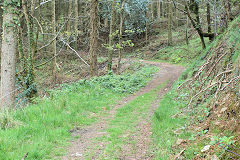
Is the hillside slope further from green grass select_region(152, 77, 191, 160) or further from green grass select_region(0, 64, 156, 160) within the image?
green grass select_region(0, 64, 156, 160)

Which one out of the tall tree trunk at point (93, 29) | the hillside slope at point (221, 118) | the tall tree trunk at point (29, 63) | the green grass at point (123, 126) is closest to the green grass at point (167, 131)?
the hillside slope at point (221, 118)

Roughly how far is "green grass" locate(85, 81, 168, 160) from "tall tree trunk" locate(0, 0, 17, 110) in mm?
3926

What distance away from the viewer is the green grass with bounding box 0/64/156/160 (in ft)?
13.5

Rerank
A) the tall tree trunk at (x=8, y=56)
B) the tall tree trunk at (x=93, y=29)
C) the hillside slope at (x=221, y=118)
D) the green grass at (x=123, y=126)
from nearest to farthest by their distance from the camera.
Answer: the hillside slope at (x=221, y=118) → the green grass at (x=123, y=126) → the tall tree trunk at (x=8, y=56) → the tall tree trunk at (x=93, y=29)

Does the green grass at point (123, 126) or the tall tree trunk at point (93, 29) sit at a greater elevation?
the tall tree trunk at point (93, 29)

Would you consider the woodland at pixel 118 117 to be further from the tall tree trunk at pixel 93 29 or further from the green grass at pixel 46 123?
the tall tree trunk at pixel 93 29

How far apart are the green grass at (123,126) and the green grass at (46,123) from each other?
820 millimetres

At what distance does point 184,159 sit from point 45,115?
3.93 metres

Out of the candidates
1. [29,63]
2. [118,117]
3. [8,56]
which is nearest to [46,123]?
[118,117]

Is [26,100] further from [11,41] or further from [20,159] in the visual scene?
[20,159]

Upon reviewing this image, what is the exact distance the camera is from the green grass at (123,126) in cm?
445

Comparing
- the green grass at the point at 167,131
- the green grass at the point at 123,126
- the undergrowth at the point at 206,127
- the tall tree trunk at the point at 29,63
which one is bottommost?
the green grass at the point at 123,126

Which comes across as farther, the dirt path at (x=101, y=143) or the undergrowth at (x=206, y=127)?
the dirt path at (x=101, y=143)

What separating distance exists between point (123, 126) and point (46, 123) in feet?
6.92
